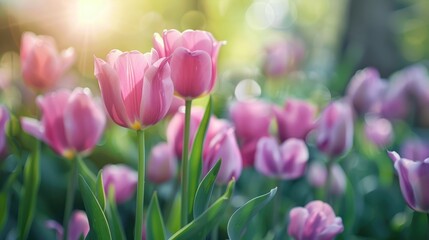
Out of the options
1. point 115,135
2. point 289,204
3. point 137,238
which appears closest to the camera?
point 137,238

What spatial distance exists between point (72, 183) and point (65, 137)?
0.30ft

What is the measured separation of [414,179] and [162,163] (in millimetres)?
587

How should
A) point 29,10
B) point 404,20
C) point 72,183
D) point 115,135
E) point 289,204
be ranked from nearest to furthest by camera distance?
point 72,183 < point 289,204 < point 115,135 < point 29,10 < point 404,20

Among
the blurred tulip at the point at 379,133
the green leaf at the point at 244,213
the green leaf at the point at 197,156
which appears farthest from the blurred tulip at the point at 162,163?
the blurred tulip at the point at 379,133

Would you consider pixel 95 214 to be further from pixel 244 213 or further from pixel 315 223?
pixel 315 223

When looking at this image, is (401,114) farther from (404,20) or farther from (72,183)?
(404,20)

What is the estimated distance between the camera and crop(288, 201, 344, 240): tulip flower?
1.05 meters

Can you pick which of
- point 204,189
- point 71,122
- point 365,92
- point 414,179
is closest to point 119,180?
point 71,122

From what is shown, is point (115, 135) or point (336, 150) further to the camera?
point (115, 135)

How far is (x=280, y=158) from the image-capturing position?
4.27ft

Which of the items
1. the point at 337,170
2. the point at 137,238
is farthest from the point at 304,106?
the point at 137,238

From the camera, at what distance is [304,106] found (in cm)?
144

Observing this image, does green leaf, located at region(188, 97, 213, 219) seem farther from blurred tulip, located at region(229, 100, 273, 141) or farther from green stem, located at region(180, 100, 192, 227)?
blurred tulip, located at region(229, 100, 273, 141)

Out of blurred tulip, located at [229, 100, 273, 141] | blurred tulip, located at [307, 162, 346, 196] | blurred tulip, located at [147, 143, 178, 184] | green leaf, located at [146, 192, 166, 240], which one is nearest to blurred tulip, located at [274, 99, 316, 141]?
blurred tulip, located at [229, 100, 273, 141]
